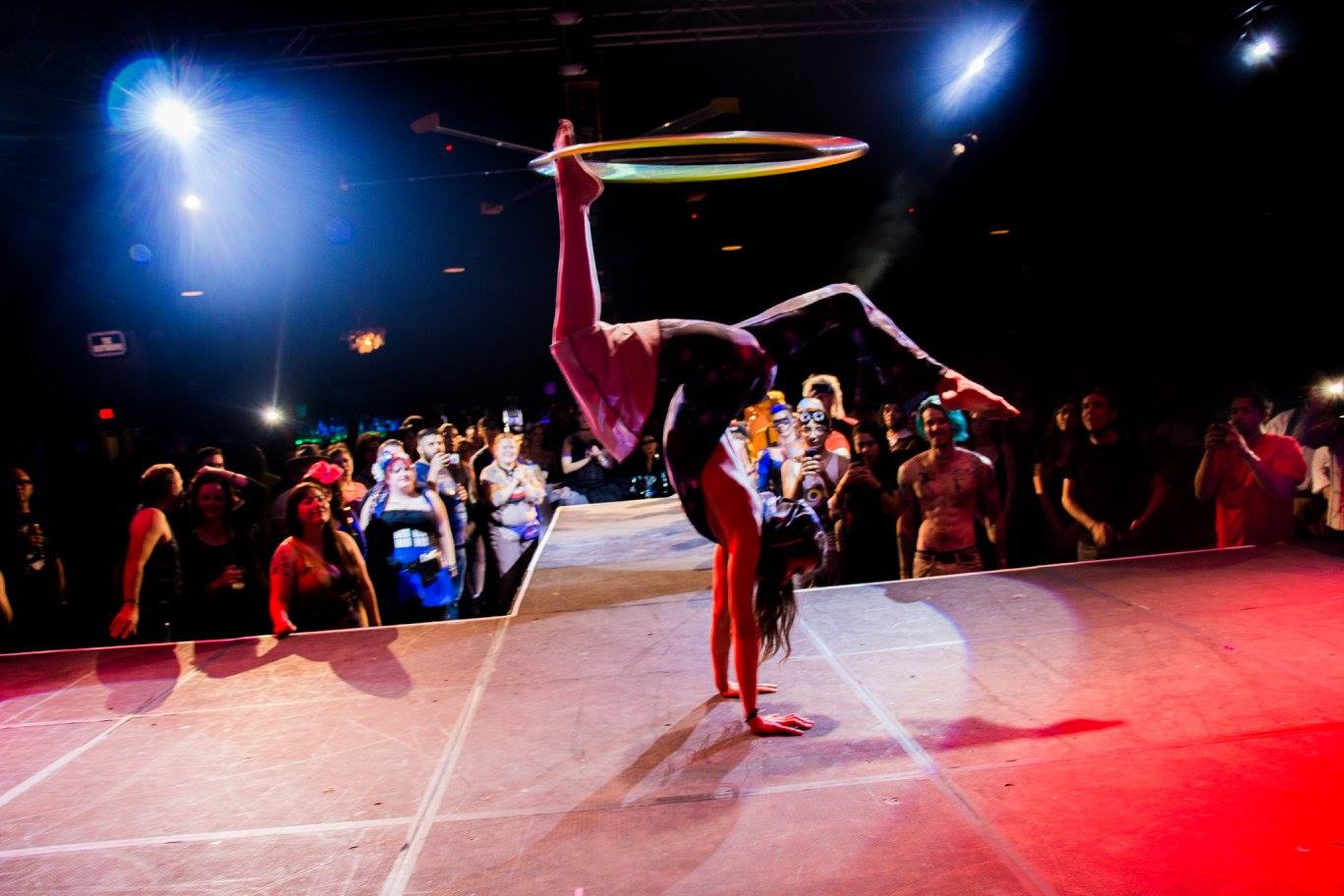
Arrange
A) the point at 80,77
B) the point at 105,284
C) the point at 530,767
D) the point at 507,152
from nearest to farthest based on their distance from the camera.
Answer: the point at 530,767
the point at 80,77
the point at 507,152
the point at 105,284

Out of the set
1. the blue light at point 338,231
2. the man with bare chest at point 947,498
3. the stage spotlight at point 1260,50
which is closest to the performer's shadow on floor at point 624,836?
the man with bare chest at point 947,498

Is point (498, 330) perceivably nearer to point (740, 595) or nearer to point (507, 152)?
point (507, 152)

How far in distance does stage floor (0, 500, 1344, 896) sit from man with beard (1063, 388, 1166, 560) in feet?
3.30

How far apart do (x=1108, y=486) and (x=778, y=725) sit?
3.53 metres

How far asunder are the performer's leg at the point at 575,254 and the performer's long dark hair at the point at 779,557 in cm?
104

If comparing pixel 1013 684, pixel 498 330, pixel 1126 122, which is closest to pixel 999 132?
pixel 1126 122

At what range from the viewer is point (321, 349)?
16.3m

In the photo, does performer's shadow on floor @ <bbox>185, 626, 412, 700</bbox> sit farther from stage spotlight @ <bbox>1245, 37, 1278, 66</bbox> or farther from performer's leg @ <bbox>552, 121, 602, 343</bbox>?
stage spotlight @ <bbox>1245, 37, 1278, 66</bbox>

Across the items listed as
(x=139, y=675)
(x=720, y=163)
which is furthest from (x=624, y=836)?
(x=139, y=675)

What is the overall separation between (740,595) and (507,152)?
8.48m

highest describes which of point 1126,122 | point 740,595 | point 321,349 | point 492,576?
point 1126,122

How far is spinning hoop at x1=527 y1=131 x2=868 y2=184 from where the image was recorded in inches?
97.0

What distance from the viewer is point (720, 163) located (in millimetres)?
3371

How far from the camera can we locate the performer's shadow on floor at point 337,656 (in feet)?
11.0
